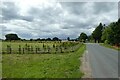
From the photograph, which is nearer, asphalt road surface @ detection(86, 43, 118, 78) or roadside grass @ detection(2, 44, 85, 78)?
roadside grass @ detection(2, 44, 85, 78)

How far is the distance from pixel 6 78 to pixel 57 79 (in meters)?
2.74

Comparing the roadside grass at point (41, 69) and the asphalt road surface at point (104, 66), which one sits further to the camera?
the asphalt road surface at point (104, 66)

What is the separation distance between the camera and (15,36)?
16938 cm

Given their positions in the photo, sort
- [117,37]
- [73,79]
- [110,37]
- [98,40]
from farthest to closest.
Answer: [98,40] < [110,37] < [117,37] < [73,79]

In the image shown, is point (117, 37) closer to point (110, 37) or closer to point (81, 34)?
point (110, 37)

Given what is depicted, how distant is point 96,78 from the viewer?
36.2 ft

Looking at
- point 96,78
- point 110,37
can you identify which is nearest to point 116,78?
point 96,78

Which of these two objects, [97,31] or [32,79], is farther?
[97,31]

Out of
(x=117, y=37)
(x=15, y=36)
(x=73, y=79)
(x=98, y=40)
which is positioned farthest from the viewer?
(x=15, y=36)

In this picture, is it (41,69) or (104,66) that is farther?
(104,66)

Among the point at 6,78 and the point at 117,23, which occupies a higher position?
the point at 117,23

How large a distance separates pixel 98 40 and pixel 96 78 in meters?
137

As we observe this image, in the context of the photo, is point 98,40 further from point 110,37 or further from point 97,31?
point 110,37

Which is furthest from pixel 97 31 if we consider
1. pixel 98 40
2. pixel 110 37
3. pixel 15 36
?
pixel 110 37
